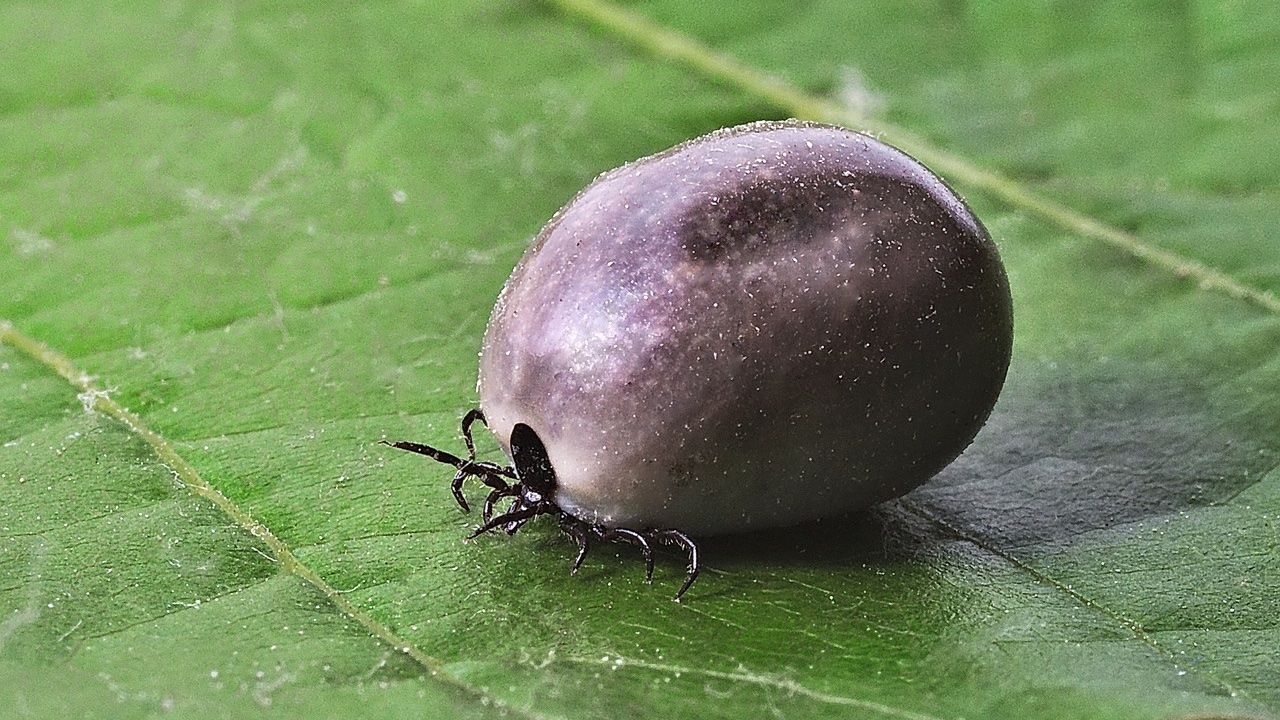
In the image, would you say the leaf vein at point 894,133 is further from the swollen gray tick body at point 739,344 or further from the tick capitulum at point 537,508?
the tick capitulum at point 537,508

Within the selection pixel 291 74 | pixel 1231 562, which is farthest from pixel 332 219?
pixel 1231 562

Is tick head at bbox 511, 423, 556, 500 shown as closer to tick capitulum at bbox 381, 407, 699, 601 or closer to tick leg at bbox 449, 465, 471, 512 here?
tick capitulum at bbox 381, 407, 699, 601

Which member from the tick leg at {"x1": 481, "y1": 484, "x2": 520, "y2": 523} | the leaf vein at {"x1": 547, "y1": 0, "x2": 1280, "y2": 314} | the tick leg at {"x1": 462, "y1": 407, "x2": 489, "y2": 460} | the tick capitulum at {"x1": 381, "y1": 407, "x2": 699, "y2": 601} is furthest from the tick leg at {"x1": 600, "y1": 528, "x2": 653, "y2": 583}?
the leaf vein at {"x1": 547, "y1": 0, "x2": 1280, "y2": 314}

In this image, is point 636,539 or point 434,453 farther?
point 434,453

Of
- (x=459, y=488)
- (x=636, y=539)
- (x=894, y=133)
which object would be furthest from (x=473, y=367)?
(x=894, y=133)

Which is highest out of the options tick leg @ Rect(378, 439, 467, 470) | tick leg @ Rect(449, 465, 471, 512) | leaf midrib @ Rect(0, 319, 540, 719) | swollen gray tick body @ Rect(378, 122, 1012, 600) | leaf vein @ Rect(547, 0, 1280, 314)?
leaf vein @ Rect(547, 0, 1280, 314)

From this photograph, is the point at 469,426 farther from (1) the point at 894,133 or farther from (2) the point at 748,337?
(1) the point at 894,133
